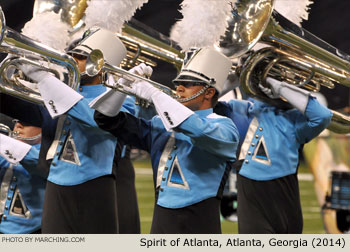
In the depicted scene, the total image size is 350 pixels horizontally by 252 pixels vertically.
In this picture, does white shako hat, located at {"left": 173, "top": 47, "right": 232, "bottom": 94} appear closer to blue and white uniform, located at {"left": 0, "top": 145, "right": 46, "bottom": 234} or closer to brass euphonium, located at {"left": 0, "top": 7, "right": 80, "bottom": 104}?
A: brass euphonium, located at {"left": 0, "top": 7, "right": 80, "bottom": 104}

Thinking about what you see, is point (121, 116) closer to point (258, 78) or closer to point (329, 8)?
point (258, 78)

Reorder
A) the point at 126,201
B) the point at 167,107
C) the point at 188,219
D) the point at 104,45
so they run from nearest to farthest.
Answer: the point at 167,107 < the point at 188,219 < the point at 104,45 < the point at 126,201

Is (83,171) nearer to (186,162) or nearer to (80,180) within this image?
(80,180)

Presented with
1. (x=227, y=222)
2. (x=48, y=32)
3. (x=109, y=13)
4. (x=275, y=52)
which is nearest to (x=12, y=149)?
(x=48, y=32)

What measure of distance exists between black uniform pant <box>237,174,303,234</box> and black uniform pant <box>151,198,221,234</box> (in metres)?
0.82

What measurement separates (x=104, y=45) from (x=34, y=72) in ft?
1.18

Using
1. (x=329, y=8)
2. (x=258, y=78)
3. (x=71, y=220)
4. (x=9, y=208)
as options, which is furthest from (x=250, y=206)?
(x=329, y=8)

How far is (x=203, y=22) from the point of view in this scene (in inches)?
131

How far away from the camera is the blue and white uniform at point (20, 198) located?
167 inches

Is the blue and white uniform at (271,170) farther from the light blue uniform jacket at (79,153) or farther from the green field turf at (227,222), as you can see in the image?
the green field turf at (227,222)

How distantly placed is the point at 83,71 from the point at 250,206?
118 centimetres

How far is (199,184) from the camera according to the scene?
318 cm

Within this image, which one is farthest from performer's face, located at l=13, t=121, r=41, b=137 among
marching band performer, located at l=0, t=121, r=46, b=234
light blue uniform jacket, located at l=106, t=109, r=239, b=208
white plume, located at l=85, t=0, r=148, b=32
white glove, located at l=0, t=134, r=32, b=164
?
light blue uniform jacket, located at l=106, t=109, r=239, b=208

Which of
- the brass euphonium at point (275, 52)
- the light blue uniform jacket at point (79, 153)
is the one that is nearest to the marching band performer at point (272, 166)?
the brass euphonium at point (275, 52)
